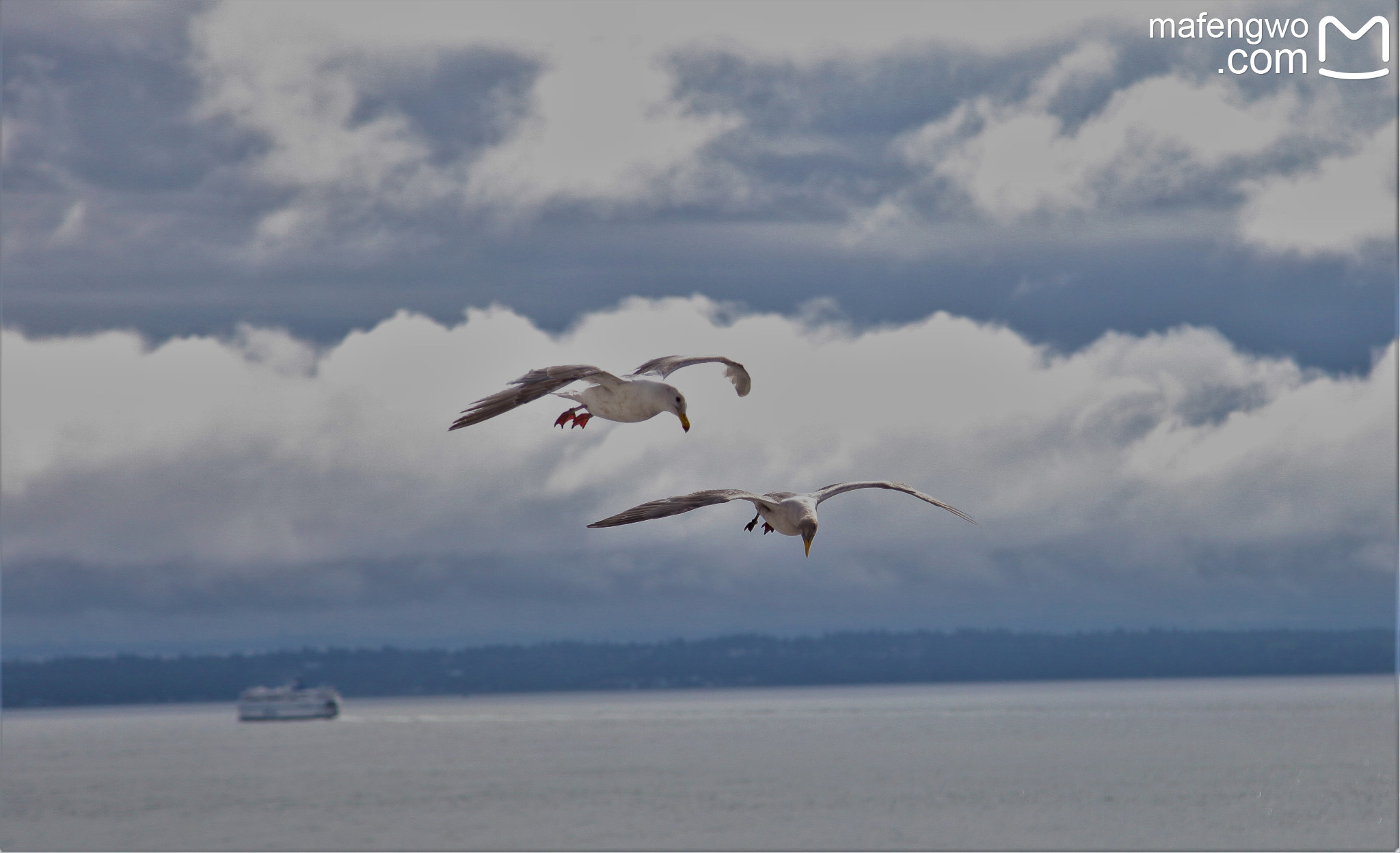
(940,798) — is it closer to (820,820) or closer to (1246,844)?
(820,820)

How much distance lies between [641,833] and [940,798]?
45.2 meters

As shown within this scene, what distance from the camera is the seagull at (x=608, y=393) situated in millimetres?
16750

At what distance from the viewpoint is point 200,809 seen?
7308 inches

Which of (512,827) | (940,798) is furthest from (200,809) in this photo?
(940,798)

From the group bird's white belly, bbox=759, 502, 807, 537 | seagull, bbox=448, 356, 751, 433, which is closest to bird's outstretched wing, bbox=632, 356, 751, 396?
seagull, bbox=448, 356, 751, 433

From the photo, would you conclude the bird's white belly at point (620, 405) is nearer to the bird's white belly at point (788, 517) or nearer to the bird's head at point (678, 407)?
the bird's head at point (678, 407)

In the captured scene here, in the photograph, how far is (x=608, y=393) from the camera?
63.4ft

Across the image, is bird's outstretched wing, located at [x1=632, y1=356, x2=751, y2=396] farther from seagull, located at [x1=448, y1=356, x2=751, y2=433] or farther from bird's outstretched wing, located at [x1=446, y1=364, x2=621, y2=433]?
bird's outstretched wing, located at [x1=446, y1=364, x2=621, y2=433]

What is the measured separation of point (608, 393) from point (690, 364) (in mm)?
2468

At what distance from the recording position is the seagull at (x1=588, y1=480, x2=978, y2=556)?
16.9 metres

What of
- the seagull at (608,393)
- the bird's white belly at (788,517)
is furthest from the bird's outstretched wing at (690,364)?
the bird's white belly at (788,517)

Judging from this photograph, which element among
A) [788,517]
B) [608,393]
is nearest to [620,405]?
[608,393]

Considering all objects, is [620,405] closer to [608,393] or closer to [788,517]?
[608,393]

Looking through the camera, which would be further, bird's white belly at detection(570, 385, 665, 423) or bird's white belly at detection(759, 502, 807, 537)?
bird's white belly at detection(570, 385, 665, 423)
